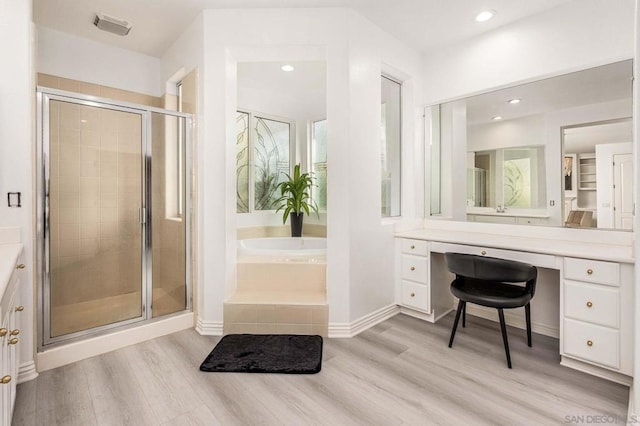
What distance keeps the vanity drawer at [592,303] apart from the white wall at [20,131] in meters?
3.26

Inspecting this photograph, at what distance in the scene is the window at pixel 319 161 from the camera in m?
4.28

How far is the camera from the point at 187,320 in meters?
2.70

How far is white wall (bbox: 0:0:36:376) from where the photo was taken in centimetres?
186

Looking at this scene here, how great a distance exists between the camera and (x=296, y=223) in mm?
4047

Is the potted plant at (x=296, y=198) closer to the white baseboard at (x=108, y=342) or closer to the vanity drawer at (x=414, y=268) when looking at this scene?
the vanity drawer at (x=414, y=268)

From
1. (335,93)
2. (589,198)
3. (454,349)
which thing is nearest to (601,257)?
(589,198)

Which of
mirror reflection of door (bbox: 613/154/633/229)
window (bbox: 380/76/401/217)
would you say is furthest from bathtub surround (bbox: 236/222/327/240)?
mirror reflection of door (bbox: 613/154/633/229)

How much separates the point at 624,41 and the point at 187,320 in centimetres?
381

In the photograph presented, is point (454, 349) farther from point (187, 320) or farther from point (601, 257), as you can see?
point (187, 320)

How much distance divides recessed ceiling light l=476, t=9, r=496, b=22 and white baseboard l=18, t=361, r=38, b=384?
3.93 meters

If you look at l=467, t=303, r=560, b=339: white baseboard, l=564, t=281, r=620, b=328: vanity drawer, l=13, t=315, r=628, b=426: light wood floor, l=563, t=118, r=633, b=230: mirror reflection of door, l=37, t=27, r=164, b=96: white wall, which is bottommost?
l=13, t=315, r=628, b=426: light wood floor

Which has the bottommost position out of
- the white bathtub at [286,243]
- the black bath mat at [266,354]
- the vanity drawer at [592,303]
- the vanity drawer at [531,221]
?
the black bath mat at [266,354]

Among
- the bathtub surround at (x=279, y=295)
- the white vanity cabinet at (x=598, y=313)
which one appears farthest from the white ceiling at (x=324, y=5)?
the bathtub surround at (x=279, y=295)

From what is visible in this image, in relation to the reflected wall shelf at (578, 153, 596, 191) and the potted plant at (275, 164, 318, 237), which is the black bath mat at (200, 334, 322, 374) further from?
the reflected wall shelf at (578, 153, 596, 191)
